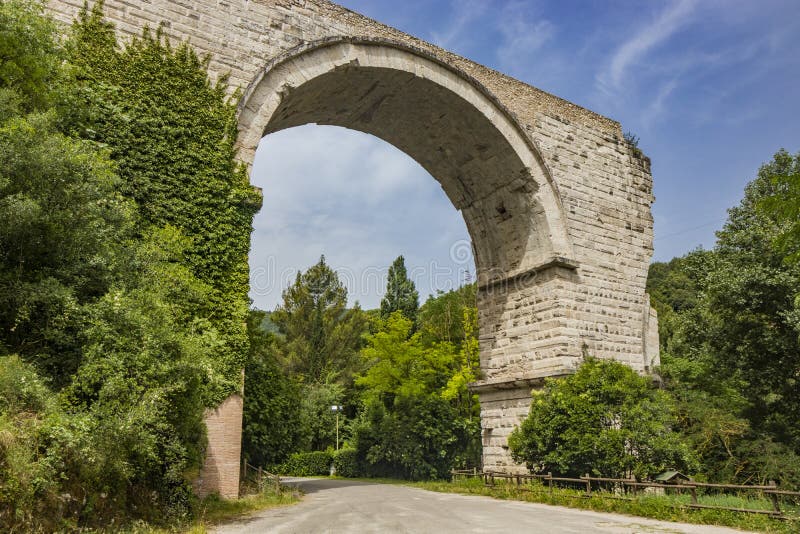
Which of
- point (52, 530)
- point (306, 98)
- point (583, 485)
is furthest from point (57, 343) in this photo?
point (583, 485)

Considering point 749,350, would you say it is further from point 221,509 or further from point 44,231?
point 44,231

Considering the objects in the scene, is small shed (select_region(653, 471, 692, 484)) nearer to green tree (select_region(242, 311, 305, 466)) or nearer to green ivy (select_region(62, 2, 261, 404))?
green ivy (select_region(62, 2, 261, 404))

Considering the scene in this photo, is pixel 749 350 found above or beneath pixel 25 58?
beneath

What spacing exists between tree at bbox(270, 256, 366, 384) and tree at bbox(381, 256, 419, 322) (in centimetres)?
719

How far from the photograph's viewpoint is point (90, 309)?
20.4 feet

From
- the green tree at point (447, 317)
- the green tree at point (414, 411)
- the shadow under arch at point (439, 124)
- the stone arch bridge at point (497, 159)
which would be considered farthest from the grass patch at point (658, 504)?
the green tree at point (447, 317)

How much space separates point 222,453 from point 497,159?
342 inches

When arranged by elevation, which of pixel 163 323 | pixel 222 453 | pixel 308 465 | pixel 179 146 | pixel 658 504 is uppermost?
pixel 179 146

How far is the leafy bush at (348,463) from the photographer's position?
25812 millimetres

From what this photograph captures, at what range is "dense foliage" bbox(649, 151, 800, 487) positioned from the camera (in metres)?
14.5

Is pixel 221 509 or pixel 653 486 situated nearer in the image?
pixel 221 509

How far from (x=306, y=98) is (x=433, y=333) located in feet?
54.2

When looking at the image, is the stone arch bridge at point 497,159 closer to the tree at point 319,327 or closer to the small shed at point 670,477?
the small shed at point 670,477

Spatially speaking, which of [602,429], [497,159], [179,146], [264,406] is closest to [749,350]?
[602,429]
